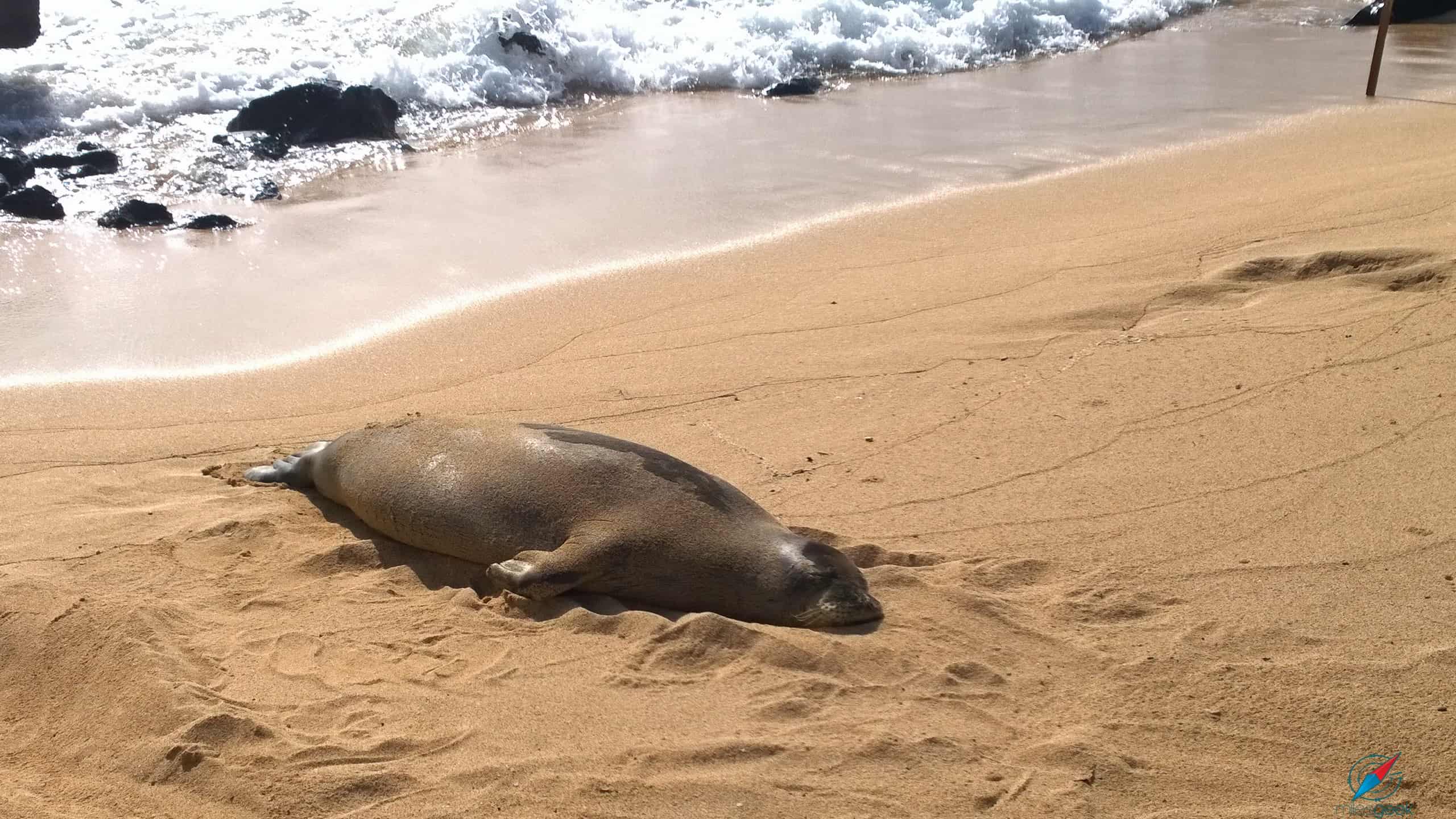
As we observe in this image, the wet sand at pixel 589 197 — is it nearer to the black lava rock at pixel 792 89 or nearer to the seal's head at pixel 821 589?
the black lava rock at pixel 792 89

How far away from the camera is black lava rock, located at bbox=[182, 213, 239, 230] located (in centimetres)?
1010

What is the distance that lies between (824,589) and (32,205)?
8.94 metres

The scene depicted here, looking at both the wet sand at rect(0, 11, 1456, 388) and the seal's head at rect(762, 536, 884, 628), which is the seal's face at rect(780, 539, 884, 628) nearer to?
the seal's head at rect(762, 536, 884, 628)

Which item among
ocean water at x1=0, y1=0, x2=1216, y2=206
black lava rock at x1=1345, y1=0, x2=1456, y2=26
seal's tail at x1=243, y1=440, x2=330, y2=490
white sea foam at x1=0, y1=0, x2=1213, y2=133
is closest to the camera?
Answer: seal's tail at x1=243, y1=440, x2=330, y2=490

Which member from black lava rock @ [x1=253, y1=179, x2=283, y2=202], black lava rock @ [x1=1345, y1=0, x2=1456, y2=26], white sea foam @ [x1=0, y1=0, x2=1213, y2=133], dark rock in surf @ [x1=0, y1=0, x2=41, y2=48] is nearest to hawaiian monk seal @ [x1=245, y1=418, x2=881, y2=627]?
black lava rock @ [x1=253, y1=179, x2=283, y2=202]

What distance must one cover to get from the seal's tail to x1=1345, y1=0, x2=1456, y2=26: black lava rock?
18362 mm

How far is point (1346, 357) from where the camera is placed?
19.7ft

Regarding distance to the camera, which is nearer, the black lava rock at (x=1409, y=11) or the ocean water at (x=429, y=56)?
the ocean water at (x=429, y=56)

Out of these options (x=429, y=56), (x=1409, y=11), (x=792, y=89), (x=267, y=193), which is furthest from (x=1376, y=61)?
(x=267, y=193)

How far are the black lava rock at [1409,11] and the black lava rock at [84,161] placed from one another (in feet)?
56.3

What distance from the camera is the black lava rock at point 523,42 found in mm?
16281

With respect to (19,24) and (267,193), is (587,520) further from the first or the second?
(19,24)

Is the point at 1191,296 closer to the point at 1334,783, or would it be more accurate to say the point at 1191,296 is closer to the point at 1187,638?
the point at 1187,638

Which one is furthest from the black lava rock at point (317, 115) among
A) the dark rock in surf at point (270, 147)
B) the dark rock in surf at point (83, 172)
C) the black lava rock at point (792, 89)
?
the black lava rock at point (792, 89)
